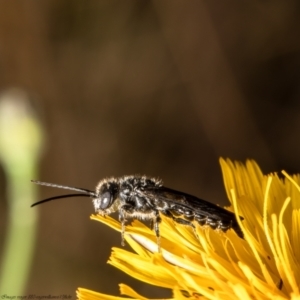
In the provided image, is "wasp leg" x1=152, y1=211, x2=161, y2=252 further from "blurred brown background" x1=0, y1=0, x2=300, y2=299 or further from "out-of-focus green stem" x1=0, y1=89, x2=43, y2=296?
Result: "blurred brown background" x1=0, y1=0, x2=300, y2=299

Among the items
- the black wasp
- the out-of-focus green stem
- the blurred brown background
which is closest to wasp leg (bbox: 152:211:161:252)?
the black wasp

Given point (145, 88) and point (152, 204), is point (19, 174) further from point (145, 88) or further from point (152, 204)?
point (145, 88)

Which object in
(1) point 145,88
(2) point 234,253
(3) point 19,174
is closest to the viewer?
(2) point 234,253

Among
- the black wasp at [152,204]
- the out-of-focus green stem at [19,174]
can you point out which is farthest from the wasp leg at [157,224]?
the out-of-focus green stem at [19,174]

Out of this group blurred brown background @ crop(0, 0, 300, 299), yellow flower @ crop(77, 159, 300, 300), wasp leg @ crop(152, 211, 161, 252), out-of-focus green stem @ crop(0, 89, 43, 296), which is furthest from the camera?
blurred brown background @ crop(0, 0, 300, 299)

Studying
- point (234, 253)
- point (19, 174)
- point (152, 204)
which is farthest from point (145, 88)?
point (234, 253)

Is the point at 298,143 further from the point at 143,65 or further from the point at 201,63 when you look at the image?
the point at 143,65
